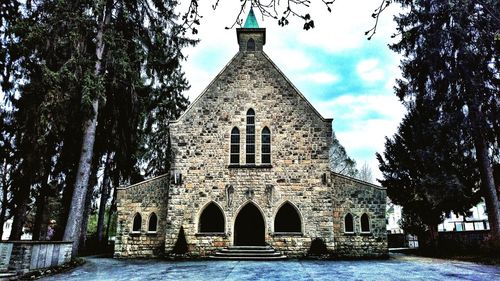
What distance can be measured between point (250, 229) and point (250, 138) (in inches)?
181

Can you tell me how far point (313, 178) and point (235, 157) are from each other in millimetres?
3778

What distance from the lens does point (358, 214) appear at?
16.4m

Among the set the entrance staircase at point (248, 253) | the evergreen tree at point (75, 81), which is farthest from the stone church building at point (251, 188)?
the evergreen tree at point (75, 81)

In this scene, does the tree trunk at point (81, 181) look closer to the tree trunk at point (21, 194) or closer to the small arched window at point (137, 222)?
the tree trunk at point (21, 194)

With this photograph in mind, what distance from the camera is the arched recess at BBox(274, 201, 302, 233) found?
53.4 ft

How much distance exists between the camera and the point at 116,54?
552 inches

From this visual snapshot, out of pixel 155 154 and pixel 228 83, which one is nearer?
pixel 228 83

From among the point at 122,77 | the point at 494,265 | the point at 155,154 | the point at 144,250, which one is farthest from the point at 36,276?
the point at 155,154

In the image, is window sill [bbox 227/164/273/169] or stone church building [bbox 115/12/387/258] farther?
window sill [bbox 227/164/273/169]

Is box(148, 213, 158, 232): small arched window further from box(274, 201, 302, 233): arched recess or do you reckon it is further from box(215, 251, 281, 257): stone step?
box(274, 201, 302, 233): arched recess

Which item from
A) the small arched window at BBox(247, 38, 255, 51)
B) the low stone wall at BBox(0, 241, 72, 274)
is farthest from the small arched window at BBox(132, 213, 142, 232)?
the small arched window at BBox(247, 38, 255, 51)

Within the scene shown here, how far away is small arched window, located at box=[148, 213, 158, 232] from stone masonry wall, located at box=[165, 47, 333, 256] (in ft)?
3.44

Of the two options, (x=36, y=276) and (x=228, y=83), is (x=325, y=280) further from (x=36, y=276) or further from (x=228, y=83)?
(x=228, y=83)

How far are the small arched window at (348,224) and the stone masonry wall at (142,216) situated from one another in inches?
331
